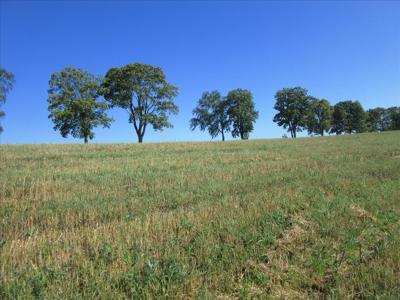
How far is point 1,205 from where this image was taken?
675cm

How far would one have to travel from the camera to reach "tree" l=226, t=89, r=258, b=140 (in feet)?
254

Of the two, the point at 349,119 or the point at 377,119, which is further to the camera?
the point at 377,119

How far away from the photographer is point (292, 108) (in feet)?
267

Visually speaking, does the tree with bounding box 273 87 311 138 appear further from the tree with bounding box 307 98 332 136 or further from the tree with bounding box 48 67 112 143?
the tree with bounding box 48 67 112 143

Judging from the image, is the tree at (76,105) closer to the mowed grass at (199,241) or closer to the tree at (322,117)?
the mowed grass at (199,241)

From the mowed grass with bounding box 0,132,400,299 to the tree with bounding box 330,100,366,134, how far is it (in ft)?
327

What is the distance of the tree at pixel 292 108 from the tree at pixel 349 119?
2418cm

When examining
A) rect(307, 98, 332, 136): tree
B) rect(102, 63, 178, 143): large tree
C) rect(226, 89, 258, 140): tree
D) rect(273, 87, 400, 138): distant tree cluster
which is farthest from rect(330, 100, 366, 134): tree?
rect(102, 63, 178, 143): large tree

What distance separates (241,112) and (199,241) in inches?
2926

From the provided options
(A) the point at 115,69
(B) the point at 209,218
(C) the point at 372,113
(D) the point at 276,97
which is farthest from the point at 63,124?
(C) the point at 372,113

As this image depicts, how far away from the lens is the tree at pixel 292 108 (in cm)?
8038

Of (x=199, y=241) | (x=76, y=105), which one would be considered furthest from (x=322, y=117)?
(x=199, y=241)

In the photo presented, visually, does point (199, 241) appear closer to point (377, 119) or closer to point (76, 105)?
point (76, 105)

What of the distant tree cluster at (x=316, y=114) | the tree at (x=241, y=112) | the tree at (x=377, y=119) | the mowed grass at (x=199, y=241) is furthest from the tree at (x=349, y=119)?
the mowed grass at (x=199, y=241)
